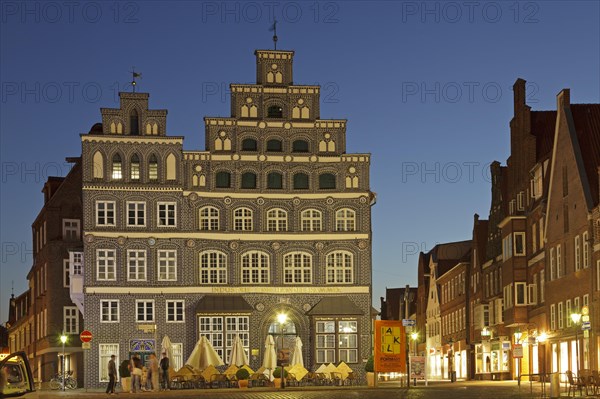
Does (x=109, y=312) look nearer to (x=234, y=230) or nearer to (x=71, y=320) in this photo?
(x=234, y=230)

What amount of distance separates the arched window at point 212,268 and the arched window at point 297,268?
164 inches

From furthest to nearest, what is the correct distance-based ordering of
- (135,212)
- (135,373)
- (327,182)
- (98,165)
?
(327,182)
(135,212)
(98,165)
(135,373)

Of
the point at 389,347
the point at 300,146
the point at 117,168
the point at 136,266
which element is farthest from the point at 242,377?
the point at 300,146

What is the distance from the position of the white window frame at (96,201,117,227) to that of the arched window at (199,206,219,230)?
5.82 metres

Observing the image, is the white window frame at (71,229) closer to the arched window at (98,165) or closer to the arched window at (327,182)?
the arched window at (98,165)

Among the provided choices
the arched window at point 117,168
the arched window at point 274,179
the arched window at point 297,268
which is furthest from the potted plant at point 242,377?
the arched window at point 117,168

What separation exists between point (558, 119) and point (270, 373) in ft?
74.2

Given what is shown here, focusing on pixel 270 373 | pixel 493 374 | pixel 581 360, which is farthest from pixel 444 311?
pixel 581 360

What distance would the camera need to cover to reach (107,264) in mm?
76688

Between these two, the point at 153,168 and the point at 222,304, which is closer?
the point at 222,304

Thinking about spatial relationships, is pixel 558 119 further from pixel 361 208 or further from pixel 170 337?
pixel 170 337

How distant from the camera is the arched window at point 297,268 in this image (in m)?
78.9

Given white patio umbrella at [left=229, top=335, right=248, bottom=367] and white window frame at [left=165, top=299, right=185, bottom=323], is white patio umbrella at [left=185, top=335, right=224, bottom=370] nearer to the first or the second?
white patio umbrella at [left=229, top=335, right=248, bottom=367]

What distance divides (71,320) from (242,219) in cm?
1652
